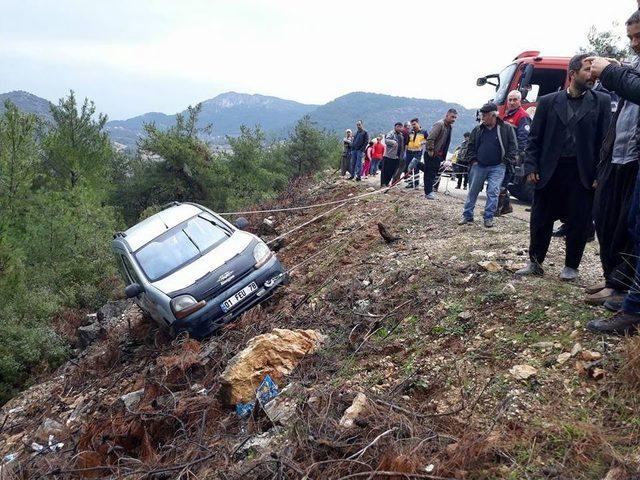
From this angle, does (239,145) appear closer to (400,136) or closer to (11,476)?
(400,136)

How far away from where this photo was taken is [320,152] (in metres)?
30.4

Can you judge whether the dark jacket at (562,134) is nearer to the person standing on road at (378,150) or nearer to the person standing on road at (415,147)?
the person standing on road at (415,147)

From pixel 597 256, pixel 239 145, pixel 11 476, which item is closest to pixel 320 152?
pixel 239 145

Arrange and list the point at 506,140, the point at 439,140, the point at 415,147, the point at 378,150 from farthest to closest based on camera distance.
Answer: the point at 378,150, the point at 415,147, the point at 439,140, the point at 506,140

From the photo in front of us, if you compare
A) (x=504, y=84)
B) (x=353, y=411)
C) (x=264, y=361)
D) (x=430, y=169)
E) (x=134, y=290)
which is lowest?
(x=134, y=290)

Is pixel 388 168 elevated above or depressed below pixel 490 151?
below

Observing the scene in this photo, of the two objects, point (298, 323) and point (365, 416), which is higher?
point (365, 416)

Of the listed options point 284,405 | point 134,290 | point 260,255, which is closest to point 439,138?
point 260,255

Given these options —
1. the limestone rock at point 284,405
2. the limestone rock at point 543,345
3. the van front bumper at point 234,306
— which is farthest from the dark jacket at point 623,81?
the van front bumper at point 234,306

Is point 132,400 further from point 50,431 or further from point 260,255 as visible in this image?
point 260,255

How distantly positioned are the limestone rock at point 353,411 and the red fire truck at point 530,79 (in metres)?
7.51

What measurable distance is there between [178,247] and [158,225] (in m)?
0.64

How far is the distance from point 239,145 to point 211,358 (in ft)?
78.0

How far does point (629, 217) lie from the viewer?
2959 mm
